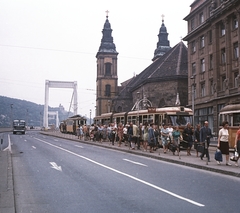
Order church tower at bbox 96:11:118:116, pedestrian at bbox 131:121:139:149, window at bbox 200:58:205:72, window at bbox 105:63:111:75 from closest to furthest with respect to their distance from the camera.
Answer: pedestrian at bbox 131:121:139:149 < window at bbox 200:58:205:72 < church tower at bbox 96:11:118:116 < window at bbox 105:63:111:75

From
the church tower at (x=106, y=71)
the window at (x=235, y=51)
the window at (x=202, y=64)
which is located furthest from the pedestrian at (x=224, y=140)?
the church tower at (x=106, y=71)

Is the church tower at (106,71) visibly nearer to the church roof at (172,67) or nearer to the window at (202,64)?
the church roof at (172,67)

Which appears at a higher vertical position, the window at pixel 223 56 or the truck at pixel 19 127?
the window at pixel 223 56

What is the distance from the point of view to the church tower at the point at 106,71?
9500cm

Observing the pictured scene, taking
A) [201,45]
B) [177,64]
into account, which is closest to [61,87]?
[177,64]

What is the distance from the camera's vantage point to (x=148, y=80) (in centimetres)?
6462

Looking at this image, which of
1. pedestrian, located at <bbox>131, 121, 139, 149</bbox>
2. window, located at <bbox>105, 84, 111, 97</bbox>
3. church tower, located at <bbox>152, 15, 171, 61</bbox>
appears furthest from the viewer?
church tower, located at <bbox>152, 15, 171, 61</bbox>

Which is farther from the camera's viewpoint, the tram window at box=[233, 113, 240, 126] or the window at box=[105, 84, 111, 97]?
the window at box=[105, 84, 111, 97]

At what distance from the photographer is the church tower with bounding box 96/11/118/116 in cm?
9500

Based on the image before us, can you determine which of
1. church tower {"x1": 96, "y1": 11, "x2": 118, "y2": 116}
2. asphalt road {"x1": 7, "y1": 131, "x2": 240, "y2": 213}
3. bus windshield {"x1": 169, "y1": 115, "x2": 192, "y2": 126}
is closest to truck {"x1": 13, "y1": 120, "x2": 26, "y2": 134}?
church tower {"x1": 96, "y1": 11, "x2": 118, "y2": 116}

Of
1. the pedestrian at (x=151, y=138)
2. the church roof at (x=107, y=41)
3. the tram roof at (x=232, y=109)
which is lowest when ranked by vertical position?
the pedestrian at (x=151, y=138)

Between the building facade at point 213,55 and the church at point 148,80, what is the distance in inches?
191

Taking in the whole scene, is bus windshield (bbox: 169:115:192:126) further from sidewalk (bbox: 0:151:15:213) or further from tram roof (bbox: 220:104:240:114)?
sidewalk (bbox: 0:151:15:213)

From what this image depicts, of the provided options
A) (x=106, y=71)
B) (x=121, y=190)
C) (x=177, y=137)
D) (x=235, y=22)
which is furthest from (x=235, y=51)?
(x=106, y=71)
